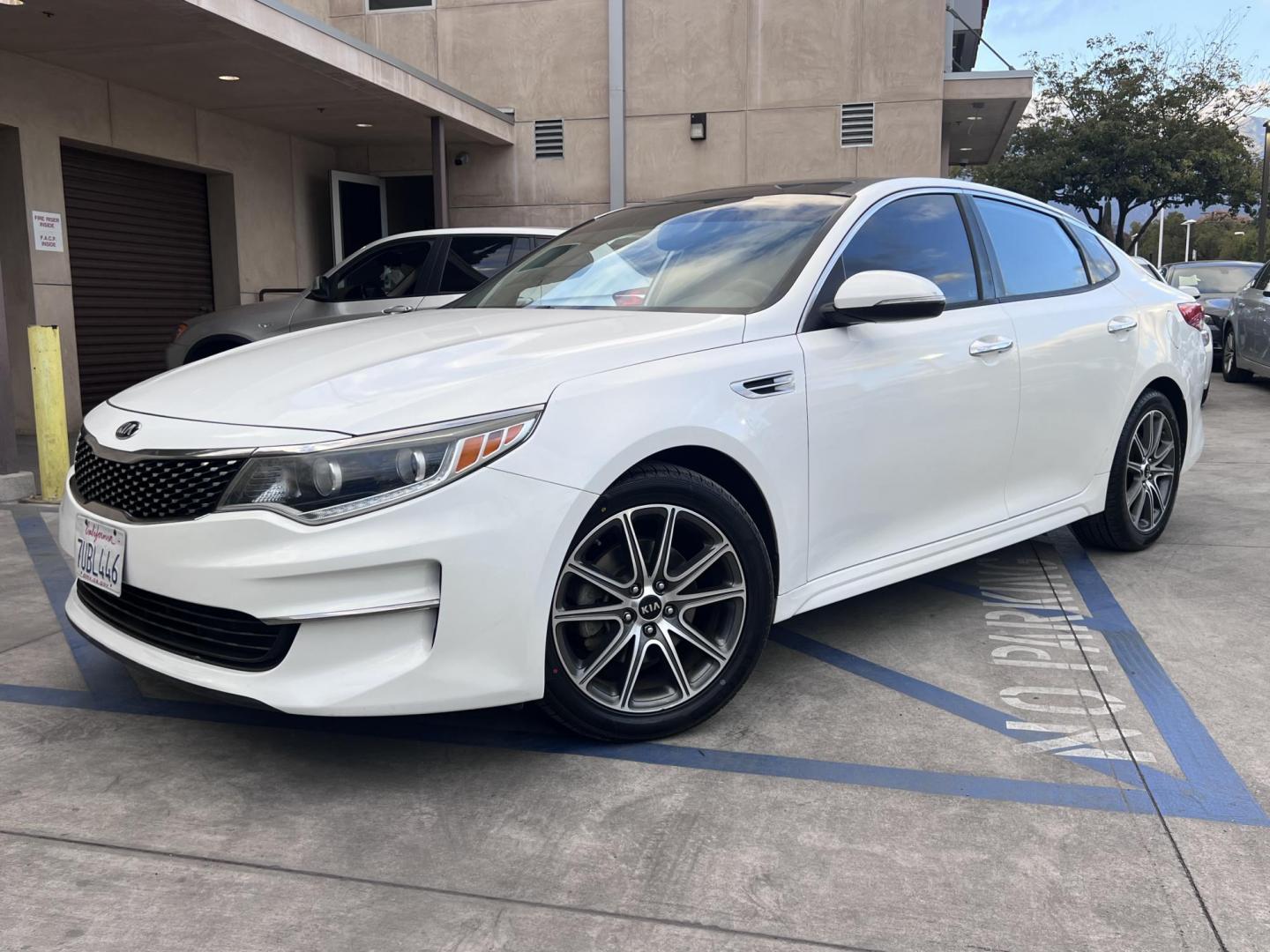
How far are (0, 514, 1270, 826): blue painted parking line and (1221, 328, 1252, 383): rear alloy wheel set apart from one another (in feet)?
37.6

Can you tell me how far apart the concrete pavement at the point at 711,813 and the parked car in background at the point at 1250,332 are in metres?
9.81

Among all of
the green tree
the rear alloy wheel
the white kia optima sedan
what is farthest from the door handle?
the green tree

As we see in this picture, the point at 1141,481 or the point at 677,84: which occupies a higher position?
the point at 677,84

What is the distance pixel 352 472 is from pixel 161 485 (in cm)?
57

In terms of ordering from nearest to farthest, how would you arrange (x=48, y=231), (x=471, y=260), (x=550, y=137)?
(x=471, y=260)
(x=48, y=231)
(x=550, y=137)

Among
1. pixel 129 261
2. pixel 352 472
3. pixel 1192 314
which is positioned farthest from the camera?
pixel 129 261

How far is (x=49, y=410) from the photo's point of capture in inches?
258

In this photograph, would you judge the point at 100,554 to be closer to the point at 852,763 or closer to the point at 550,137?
the point at 852,763

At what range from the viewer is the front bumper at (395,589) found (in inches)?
96.9

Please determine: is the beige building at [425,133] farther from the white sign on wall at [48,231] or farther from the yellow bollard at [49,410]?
the yellow bollard at [49,410]

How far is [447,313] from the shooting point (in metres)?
3.75

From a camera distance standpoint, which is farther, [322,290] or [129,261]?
[129,261]

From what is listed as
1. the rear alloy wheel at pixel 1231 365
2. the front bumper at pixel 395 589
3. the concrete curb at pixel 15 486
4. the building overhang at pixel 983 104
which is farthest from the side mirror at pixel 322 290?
the rear alloy wheel at pixel 1231 365

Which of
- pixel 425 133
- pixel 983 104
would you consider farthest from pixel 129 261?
pixel 983 104
